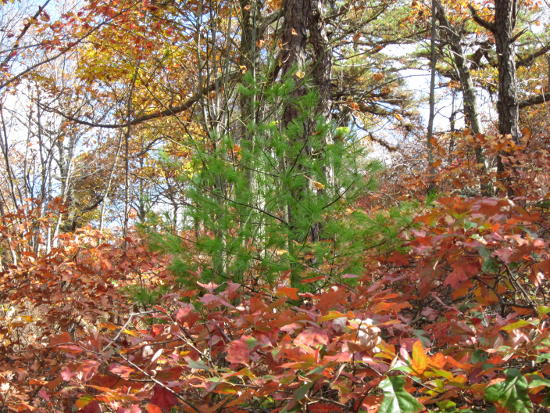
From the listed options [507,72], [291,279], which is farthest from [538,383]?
[507,72]

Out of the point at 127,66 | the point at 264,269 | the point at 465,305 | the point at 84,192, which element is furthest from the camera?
the point at 84,192

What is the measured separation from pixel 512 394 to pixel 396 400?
0.28 metres

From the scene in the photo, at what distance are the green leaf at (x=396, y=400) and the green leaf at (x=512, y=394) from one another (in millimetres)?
213

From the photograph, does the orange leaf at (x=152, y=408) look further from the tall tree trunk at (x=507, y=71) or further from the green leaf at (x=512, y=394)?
the tall tree trunk at (x=507, y=71)

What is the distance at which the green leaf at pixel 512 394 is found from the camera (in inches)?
38.7

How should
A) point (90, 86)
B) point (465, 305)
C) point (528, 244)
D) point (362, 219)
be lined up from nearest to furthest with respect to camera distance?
point (528, 244), point (465, 305), point (362, 219), point (90, 86)

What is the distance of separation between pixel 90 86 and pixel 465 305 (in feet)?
33.1

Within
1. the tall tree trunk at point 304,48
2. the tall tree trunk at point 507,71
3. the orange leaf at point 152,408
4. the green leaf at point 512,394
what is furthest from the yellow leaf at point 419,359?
the tall tree trunk at point 507,71

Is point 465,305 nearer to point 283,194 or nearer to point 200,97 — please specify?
point 283,194

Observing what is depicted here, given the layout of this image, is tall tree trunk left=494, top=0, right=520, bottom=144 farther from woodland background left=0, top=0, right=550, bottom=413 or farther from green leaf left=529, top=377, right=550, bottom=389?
green leaf left=529, top=377, right=550, bottom=389

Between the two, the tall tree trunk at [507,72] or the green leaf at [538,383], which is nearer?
the green leaf at [538,383]

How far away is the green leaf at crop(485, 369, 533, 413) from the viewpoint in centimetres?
98

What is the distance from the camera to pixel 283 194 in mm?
3125

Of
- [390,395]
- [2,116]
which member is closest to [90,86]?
[2,116]
